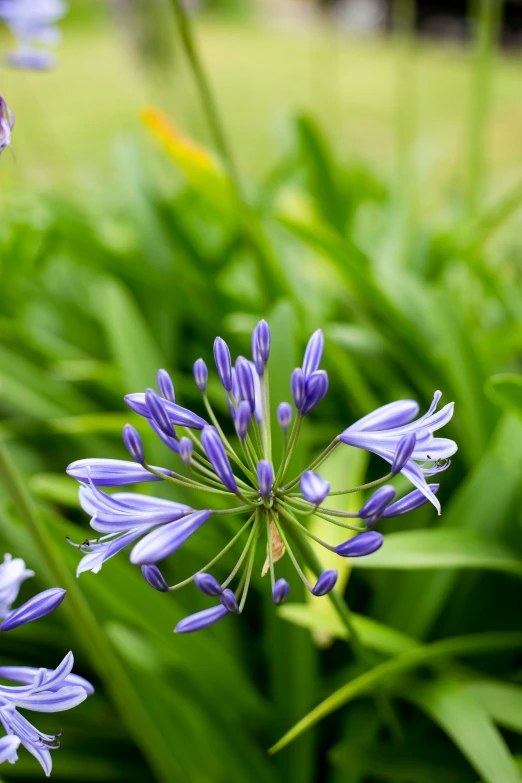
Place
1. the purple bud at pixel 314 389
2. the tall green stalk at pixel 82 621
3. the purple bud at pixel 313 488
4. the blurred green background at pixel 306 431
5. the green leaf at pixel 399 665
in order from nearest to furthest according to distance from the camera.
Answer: the purple bud at pixel 313 488 → the purple bud at pixel 314 389 → the tall green stalk at pixel 82 621 → the green leaf at pixel 399 665 → the blurred green background at pixel 306 431

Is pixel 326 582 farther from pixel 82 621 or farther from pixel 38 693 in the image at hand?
pixel 82 621

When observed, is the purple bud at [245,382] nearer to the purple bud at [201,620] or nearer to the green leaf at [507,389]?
the purple bud at [201,620]

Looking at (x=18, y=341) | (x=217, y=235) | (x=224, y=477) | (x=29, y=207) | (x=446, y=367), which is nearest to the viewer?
(x=224, y=477)

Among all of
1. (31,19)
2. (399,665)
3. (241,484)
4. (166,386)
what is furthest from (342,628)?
(31,19)

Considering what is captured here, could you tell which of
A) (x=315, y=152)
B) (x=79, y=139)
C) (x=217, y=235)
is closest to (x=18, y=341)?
(x=217, y=235)

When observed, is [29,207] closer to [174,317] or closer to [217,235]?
[174,317]

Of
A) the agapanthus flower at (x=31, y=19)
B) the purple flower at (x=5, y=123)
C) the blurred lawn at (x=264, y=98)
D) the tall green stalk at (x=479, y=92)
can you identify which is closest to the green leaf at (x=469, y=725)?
the purple flower at (x=5, y=123)

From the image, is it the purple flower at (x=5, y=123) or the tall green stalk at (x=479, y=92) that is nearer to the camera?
the purple flower at (x=5, y=123)
